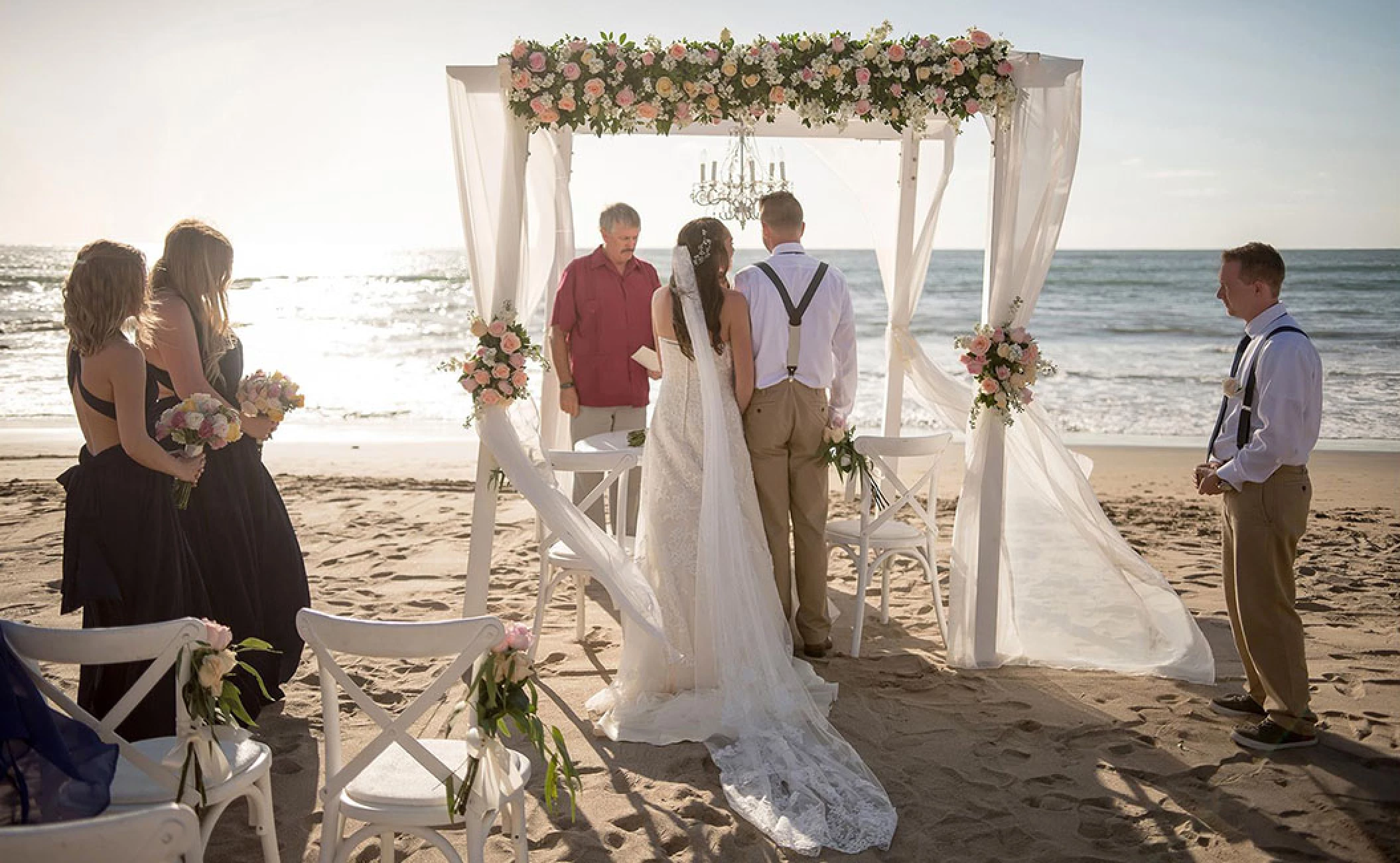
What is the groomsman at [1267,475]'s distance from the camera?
3.93 meters

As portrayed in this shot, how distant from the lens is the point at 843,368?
5.29 metres

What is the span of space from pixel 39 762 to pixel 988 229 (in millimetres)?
4320

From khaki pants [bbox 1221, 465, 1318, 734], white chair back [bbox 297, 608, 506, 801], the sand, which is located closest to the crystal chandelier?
the sand

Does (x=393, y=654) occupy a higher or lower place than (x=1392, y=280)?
lower

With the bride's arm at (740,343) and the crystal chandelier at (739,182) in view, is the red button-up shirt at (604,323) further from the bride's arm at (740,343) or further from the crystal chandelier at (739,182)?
the bride's arm at (740,343)

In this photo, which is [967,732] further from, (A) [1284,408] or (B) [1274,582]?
(A) [1284,408]

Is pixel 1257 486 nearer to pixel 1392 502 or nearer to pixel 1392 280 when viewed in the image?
pixel 1392 502

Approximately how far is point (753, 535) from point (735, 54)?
2.19 m

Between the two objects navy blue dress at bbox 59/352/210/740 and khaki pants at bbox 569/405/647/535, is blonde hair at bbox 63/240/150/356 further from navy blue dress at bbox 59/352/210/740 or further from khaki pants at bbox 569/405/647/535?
khaki pants at bbox 569/405/647/535

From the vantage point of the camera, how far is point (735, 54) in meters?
4.86

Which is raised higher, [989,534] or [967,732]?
[989,534]

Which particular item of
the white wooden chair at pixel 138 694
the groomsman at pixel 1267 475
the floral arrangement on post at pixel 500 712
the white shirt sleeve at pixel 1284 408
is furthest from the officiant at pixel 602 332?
the floral arrangement on post at pixel 500 712

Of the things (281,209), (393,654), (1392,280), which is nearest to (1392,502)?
(393,654)

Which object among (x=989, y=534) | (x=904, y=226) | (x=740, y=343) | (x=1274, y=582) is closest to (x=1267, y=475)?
(x=1274, y=582)
